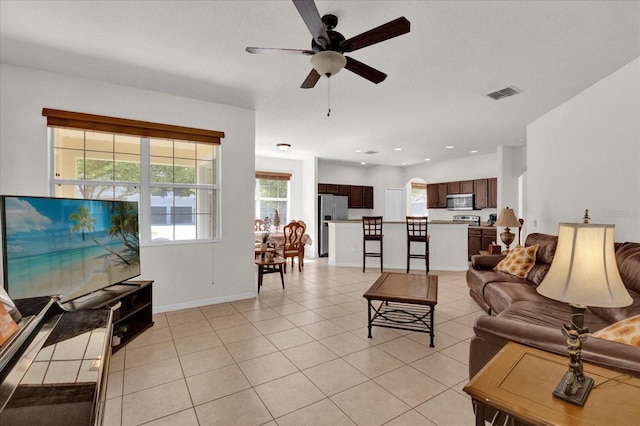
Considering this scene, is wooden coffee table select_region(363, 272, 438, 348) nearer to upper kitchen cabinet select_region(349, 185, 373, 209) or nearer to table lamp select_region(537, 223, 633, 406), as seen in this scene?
table lamp select_region(537, 223, 633, 406)

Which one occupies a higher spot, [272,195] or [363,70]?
[363,70]

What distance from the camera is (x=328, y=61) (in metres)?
2.01

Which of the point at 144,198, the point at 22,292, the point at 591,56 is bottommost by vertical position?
the point at 22,292

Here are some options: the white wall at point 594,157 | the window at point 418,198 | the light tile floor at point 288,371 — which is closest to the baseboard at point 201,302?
the light tile floor at point 288,371

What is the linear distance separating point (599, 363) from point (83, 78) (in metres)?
4.69

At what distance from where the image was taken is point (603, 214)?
314 centimetres

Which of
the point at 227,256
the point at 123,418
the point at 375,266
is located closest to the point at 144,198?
the point at 227,256

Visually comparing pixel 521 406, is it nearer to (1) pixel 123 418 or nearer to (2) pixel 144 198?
(1) pixel 123 418

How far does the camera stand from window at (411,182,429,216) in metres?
9.39

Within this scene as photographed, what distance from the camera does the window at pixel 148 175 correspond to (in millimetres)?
3213

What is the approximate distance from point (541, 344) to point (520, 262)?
242 cm

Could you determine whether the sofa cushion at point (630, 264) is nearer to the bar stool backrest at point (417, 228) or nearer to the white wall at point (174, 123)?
the bar stool backrest at point (417, 228)

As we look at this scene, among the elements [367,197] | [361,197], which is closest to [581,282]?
[361,197]

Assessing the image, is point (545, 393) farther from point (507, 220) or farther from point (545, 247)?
point (507, 220)
